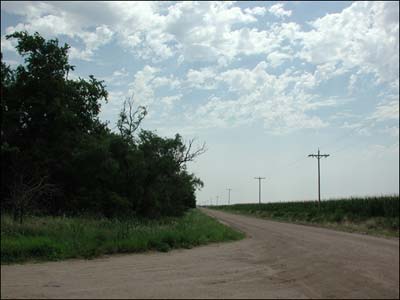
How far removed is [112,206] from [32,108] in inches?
462

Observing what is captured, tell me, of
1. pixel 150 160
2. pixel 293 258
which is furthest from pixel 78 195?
pixel 293 258

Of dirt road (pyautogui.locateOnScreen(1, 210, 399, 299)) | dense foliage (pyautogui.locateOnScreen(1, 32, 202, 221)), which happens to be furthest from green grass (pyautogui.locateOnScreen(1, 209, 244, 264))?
dense foliage (pyautogui.locateOnScreen(1, 32, 202, 221))

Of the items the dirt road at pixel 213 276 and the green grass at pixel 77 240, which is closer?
the dirt road at pixel 213 276

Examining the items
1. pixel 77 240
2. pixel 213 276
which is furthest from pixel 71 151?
pixel 213 276

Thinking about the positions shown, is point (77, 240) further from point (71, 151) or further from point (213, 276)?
point (71, 151)

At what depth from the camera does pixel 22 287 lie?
30.0 ft

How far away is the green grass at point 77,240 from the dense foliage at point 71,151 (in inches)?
494

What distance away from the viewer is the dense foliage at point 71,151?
3241 cm

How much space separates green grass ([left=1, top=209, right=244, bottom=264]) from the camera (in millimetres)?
13672

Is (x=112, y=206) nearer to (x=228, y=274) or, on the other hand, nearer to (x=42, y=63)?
(x=42, y=63)

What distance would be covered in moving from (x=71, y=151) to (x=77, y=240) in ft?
70.8

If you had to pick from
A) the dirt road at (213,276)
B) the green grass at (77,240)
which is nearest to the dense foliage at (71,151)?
the green grass at (77,240)

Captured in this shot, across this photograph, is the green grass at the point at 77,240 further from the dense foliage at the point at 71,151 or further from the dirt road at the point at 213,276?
the dense foliage at the point at 71,151

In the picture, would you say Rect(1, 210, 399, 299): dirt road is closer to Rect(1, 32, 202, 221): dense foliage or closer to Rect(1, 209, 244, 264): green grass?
Rect(1, 209, 244, 264): green grass
